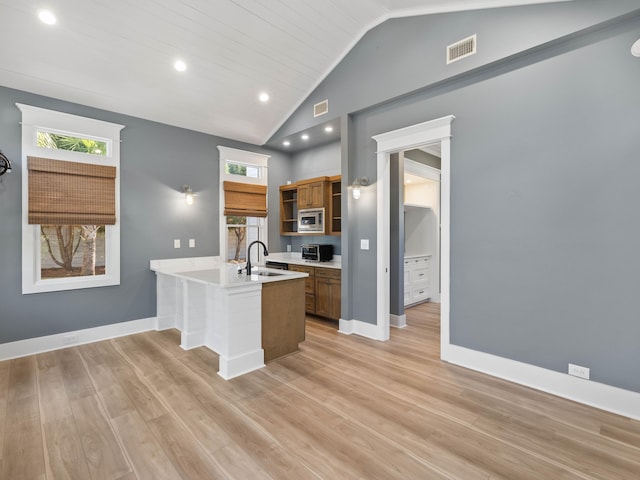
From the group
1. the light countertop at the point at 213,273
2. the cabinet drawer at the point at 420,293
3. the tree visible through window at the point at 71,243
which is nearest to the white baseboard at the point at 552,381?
the light countertop at the point at 213,273

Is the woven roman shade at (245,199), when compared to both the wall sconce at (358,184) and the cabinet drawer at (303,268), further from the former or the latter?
the wall sconce at (358,184)

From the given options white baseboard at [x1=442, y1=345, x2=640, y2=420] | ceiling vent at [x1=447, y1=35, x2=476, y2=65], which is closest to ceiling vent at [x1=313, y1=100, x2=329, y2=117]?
ceiling vent at [x1=447, y1=35, x2=476, y2=65]

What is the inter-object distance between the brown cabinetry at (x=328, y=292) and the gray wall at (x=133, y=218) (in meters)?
1.93

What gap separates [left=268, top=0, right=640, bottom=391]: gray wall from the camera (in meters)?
2.30

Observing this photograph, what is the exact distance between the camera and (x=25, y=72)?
3258 mm

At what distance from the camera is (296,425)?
2.18 metres

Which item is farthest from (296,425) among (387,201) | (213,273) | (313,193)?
(313,193)

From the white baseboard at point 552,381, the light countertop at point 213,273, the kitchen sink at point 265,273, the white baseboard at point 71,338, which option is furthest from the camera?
the kitchen sink at point 265,273

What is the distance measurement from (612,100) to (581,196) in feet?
2.51

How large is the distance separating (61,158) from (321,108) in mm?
3483

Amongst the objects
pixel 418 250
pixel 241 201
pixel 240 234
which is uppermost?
pixel 241 201

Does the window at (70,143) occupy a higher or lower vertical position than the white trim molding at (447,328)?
higher

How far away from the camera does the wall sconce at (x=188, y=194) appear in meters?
4.68

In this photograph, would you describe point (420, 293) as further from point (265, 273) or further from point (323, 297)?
point (265, 273)
